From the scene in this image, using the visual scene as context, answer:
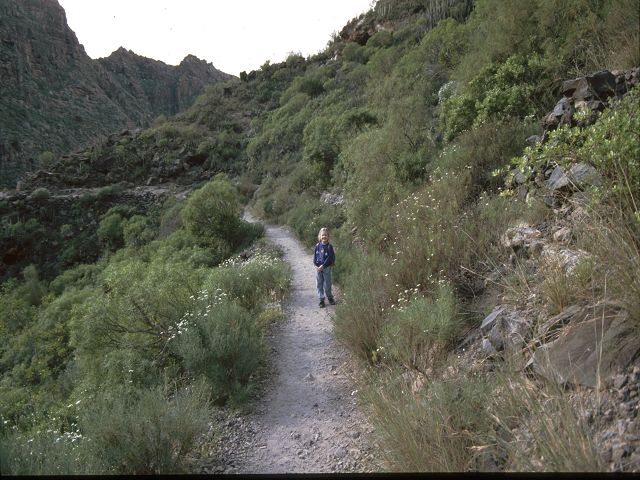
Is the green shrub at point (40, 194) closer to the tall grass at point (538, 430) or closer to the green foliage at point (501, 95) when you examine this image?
the green foliage at point (501, 95)

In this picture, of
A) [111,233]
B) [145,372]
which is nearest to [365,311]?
[145,372]

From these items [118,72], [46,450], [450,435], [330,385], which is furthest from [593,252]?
[118,72]

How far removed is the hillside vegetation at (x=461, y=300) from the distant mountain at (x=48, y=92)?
4625cm

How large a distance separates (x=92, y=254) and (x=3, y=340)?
1291cm

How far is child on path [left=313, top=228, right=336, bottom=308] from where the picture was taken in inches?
309

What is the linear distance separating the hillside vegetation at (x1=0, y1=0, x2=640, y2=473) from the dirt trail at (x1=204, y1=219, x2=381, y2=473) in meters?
0.35

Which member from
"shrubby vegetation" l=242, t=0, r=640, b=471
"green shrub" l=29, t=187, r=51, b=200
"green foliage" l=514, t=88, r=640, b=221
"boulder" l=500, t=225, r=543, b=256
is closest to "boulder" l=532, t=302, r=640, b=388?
"shrubby vegetation" l=242, t=0, r=640, b=471

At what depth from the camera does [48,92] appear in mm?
59938

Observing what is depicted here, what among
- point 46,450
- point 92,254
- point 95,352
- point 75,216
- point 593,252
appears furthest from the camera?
point 75,216

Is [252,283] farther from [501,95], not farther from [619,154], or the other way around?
[619,154]

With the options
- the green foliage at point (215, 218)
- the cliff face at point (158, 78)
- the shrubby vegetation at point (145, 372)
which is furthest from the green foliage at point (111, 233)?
the cliff face at point (158, 78)

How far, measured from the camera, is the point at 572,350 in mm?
2562

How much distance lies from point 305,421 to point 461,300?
226 centimetres

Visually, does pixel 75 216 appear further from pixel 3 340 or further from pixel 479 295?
pixel 479 295
